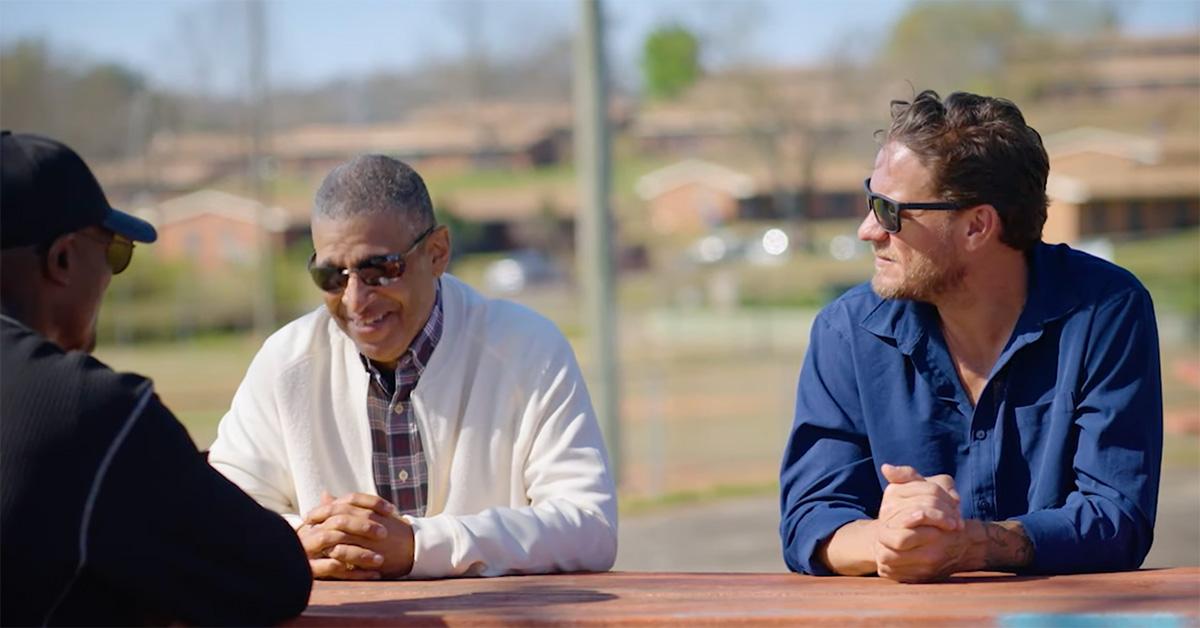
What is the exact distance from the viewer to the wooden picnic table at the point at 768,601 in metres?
2.46

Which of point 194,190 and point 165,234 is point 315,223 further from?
point 194,190

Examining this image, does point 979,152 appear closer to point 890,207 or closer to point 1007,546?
point 890,207

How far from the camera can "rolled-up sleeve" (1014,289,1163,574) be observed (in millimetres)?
2922

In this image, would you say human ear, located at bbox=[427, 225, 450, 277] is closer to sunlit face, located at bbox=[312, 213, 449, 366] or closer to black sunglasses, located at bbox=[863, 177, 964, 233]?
sunlit face, located at bbox=[312, 213, 449, 366]

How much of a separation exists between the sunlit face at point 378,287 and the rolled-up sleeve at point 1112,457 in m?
1.36

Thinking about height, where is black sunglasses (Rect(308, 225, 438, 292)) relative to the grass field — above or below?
above

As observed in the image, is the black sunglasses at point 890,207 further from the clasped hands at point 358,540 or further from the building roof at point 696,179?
the building roof at point 696,179

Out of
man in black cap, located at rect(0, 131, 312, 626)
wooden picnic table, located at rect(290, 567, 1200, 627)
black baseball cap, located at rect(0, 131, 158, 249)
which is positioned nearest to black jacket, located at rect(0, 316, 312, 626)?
man in black cap, located at rect(0, 131, 312, 626)

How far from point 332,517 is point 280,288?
46.6 m

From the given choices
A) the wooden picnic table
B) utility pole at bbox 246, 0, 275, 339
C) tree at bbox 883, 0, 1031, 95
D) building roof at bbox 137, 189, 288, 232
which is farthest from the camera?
tree at bbox 883, 0, 1031, 95

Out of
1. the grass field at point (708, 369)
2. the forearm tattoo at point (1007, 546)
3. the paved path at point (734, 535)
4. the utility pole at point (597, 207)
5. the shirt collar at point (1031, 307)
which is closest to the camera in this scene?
the forearm tattoo at point (1007, 546)

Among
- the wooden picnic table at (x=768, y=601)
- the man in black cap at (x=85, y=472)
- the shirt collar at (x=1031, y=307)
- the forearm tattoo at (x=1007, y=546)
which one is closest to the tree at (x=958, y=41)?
the shirt collar at (x=1031, y=307)

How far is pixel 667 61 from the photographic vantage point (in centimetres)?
10200

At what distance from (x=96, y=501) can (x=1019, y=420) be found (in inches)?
70.5
